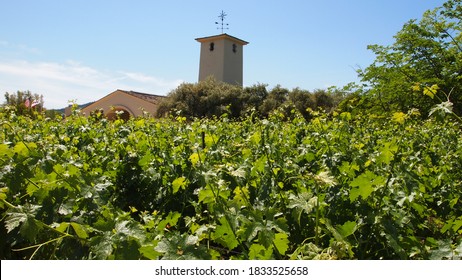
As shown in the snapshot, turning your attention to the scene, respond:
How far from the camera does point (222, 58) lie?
145ft

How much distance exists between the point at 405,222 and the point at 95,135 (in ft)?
13.3

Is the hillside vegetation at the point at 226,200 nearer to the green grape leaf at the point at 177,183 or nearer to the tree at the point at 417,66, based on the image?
the green grape leaf at the point at 177,183

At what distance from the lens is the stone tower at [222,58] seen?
44.5m

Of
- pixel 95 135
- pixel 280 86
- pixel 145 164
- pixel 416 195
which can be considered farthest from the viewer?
pixel 280 86

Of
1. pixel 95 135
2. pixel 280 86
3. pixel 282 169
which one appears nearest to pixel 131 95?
pixel 280 86

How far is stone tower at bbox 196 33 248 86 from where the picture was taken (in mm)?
44469

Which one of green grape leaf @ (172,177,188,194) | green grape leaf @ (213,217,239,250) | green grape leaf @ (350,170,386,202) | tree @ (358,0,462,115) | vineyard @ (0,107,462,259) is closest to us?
vineyard @ (0,107,462,259)

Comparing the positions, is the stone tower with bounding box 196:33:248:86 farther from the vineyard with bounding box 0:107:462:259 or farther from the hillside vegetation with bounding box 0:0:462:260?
the vineyard with bounding box 0:107:462:259

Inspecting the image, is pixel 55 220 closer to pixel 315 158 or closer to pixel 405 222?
pixel 405 222

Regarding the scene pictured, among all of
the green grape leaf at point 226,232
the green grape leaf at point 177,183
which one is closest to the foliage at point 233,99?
the green grape leaf at point 177,183

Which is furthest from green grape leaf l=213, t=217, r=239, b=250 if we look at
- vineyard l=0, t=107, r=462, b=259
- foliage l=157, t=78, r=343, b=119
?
foliage l=157, t=78, r=343, b=119

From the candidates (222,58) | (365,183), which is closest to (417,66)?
(365,183)

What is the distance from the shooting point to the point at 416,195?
2.62m

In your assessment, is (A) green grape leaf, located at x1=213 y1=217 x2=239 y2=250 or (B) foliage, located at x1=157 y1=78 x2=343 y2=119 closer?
(A) green grape leaf, located at x1=213 y1=217 x2=239 y2=250
